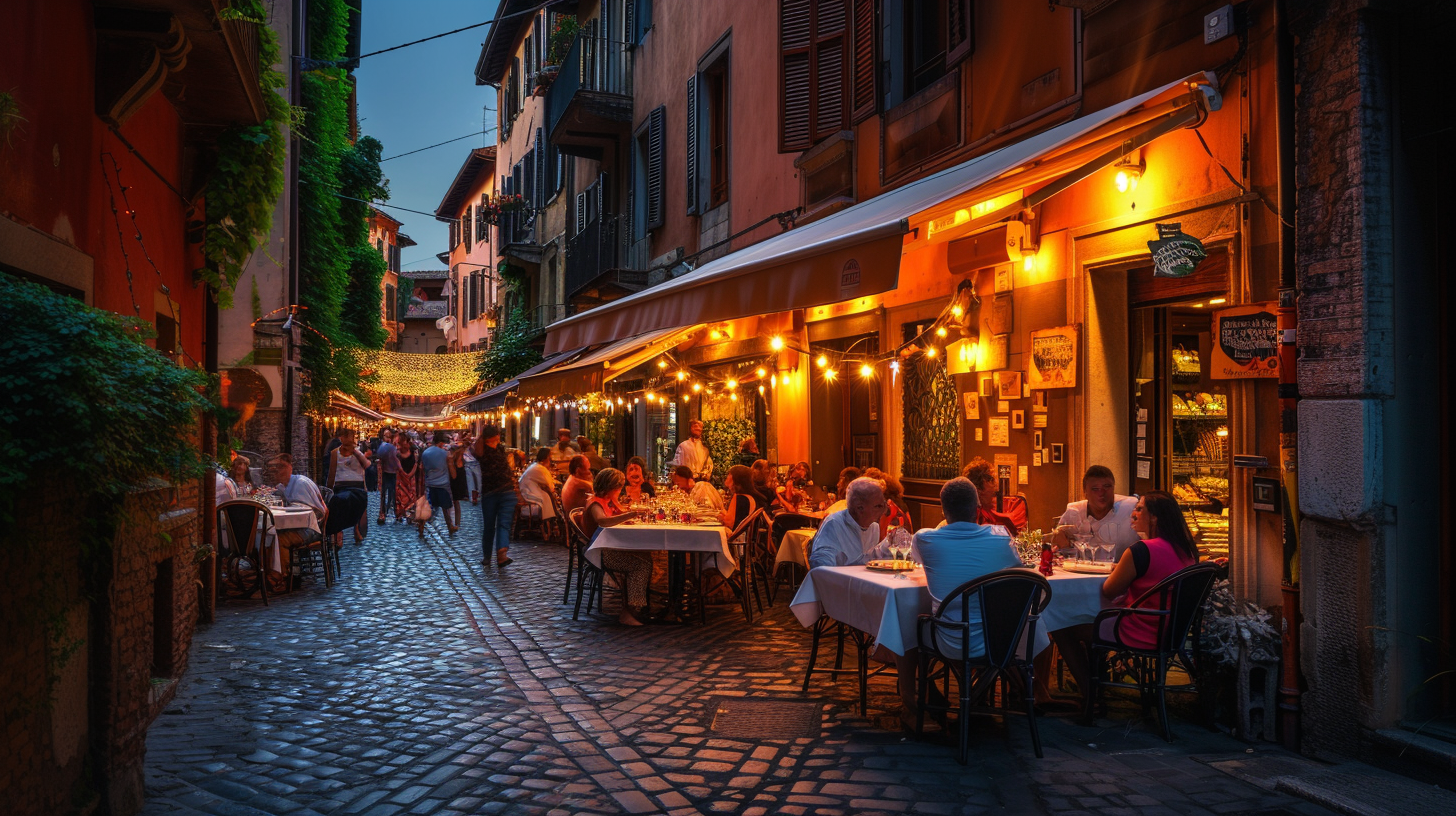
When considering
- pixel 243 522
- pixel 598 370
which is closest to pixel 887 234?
pixel 243 522

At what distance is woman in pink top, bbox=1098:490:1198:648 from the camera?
5.50 meters

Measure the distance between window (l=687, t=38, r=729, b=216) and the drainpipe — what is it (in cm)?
1108

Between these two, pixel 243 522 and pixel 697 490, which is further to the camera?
pixel 697 490

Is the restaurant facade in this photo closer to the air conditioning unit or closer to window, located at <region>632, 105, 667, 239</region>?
the air conditioning unit

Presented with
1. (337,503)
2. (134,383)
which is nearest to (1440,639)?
(134,383)

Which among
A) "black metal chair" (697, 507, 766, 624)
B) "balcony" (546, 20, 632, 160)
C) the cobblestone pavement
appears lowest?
the cobblestone pavement

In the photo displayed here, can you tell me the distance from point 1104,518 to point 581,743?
352cm

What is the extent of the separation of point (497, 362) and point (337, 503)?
15.4 meters

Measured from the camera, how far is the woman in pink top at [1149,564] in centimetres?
550

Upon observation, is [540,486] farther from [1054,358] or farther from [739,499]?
[1054,358]

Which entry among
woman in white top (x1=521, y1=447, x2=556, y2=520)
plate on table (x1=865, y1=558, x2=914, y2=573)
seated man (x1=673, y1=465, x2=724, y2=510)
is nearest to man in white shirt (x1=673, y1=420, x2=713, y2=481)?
woman in white top (x1=521, y1=447, x2=556, y2=520)

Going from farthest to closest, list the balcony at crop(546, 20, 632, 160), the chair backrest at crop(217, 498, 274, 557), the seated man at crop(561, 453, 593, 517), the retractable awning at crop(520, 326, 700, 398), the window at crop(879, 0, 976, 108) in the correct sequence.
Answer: the balcony at crop(546, 20, 632, 160) → the retractable awning at crop(520, 326, 700, 398) → the seated man at crop(561, 453, 593, 517) → the window at crop(879, 0, 976, 108) → the chair backrest at crop(217, 498, 274, 557)

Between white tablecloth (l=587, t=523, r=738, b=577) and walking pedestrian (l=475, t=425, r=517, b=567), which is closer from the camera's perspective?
white tablecloth (l=587, t=523, r=738, b=577)

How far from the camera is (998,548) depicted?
17.3 ft
